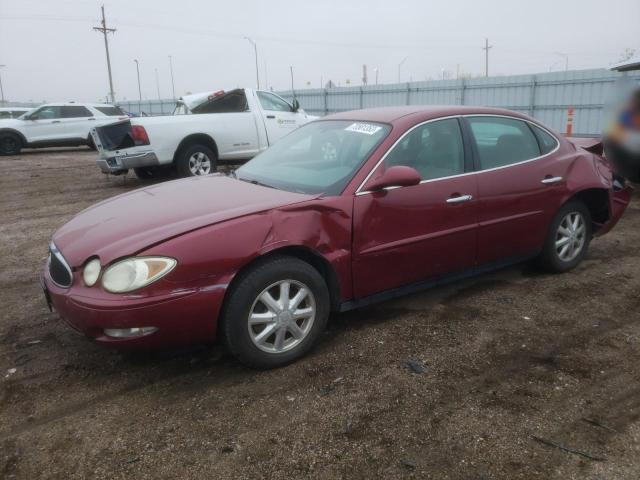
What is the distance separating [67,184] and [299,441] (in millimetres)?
10108

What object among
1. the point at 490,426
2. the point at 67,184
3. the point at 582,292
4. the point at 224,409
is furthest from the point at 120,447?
the point at 67,184

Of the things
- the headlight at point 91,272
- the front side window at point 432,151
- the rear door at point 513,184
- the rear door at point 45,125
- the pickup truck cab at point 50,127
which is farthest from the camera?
the rear door at point 45,125

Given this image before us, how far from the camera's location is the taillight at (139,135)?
9.01m

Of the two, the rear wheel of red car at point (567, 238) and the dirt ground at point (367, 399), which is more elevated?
the rear wheel of red car at point (567, 238)

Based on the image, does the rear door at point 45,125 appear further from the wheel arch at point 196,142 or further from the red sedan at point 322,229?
the red sedan at point 322,229

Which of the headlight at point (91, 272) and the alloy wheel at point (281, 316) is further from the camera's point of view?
the alloy wheel at point (281, 316)

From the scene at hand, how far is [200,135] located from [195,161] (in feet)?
1.57

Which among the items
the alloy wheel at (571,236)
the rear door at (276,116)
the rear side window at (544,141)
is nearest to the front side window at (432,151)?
the rear side window at (544,141)

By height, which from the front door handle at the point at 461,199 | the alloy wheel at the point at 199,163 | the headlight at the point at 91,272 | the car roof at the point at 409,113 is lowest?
the alloy wheel at the point at 199,163

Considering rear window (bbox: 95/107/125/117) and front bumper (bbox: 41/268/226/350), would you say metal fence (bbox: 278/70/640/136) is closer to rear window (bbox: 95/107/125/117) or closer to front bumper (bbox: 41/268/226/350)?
rear window (bbox: 95/107/125/117)

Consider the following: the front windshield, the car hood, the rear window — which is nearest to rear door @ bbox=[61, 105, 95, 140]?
the rear window

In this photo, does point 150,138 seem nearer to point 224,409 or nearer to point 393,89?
point 224,409

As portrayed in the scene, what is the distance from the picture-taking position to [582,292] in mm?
4395

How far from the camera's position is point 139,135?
9.06 metres
